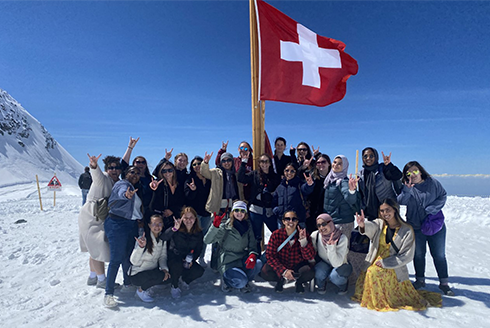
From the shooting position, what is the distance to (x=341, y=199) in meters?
4.60

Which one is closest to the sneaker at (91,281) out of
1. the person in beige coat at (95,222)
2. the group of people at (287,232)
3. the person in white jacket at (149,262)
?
the group of people at (287,232)

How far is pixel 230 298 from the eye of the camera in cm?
435

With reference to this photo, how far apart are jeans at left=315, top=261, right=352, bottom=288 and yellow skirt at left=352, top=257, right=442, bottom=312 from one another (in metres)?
0.30

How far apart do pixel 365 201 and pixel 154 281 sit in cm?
398

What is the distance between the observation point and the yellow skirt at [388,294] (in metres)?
3.82

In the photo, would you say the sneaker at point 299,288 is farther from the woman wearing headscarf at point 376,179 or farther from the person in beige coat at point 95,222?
the person in beige coat at point 95,222

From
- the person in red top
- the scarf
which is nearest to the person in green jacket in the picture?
the person in red top

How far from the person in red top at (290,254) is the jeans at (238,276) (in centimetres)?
25

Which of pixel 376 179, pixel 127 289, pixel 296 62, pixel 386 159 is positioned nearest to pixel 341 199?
pixel 376 179

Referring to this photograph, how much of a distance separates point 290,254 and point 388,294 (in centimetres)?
154

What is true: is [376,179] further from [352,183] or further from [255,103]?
[255,103]

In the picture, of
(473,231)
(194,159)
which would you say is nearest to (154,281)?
(194,159)

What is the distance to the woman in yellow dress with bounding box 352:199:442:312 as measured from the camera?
12.6ft

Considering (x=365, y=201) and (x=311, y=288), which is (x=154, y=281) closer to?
(x=311, y=288)
